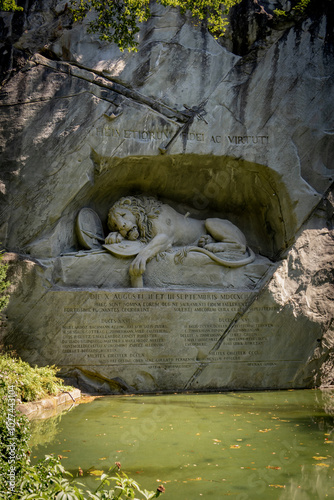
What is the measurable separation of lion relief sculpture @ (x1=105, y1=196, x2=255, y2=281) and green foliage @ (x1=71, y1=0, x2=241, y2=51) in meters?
2.45

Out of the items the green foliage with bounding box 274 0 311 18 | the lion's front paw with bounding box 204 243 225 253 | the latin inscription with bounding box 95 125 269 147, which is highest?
the green foliage with bounding box 274 0 311 18

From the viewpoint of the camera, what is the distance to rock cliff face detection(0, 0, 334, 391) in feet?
24.7

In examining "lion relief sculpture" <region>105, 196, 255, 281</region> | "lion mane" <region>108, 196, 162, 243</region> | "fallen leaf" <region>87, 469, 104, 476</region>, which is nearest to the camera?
"fallen leaf" <region>87, 469, 104, 476</region>

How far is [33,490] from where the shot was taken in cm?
253

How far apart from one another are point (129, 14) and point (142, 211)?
290 cm

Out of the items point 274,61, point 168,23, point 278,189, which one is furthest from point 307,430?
point 168,23

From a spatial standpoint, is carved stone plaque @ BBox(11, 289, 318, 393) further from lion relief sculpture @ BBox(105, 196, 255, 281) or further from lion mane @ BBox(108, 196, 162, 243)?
lion mane @ BBox(108, 196, 162, 243)

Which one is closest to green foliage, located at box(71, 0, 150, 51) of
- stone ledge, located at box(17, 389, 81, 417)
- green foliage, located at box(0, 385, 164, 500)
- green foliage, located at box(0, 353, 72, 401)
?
green foliage, located at box(0, 353, 72, 401)

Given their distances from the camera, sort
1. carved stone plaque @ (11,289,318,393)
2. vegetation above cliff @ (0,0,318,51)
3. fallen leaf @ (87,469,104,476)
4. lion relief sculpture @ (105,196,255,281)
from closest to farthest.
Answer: fallen leaf @ (87,469,104,476), vegetation above cliff @ (0,0,318,51), carved stone plaque @ (11,289,318,393), lion relief sculpture @ (105,196,255,281)

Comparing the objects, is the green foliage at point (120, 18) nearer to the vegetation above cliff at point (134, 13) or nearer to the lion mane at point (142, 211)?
the vegetation above cliff at point (134, 13)

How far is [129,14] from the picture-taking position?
7.35 meters

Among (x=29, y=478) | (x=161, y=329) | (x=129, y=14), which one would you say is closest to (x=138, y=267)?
(x=161, y=329)

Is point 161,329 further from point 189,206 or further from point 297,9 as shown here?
point 297,9

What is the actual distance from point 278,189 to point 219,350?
109 inches
